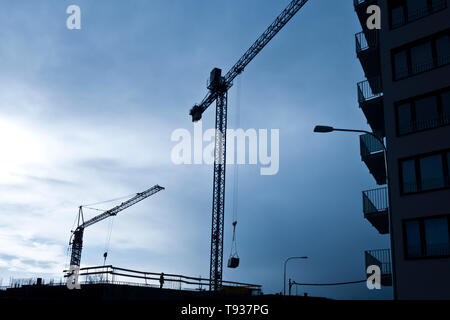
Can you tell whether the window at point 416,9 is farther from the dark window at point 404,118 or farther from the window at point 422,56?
the dark window at point 404,118

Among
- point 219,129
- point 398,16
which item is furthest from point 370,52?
point 219,129

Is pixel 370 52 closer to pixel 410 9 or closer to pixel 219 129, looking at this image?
pixel 410 9

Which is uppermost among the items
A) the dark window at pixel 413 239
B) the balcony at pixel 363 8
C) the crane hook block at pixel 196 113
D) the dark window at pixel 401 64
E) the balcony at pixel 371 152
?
the crane hook block at pixel 196 113

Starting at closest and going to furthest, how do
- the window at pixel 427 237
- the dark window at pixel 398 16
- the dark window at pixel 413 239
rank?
the window at pixel 427 237 → the dark window at pixel 413 239 → the dark window at pixel 398 16

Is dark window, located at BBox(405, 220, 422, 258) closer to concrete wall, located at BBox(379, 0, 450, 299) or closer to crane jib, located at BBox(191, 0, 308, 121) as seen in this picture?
concrete wall, located at BBox(379, 0, 450, 299)

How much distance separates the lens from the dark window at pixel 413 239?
86.9 ft

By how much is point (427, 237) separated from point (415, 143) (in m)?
5.99

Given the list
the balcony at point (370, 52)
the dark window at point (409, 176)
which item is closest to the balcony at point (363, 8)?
the balcony at point (370, 52)

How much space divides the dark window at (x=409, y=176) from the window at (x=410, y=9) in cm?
1011

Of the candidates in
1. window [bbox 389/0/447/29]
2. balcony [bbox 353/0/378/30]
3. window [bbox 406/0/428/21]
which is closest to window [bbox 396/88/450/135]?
window [bbox 389/0/447/29]

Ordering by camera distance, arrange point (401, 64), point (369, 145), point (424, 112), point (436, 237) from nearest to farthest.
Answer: point (436, 237) → point (424, 112) → point (401, 64) → point (369, 145)

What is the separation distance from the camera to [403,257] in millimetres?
26828

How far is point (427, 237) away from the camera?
2644cm

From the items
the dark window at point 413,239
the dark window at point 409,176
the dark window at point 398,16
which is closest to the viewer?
the dark window at point 413,239
